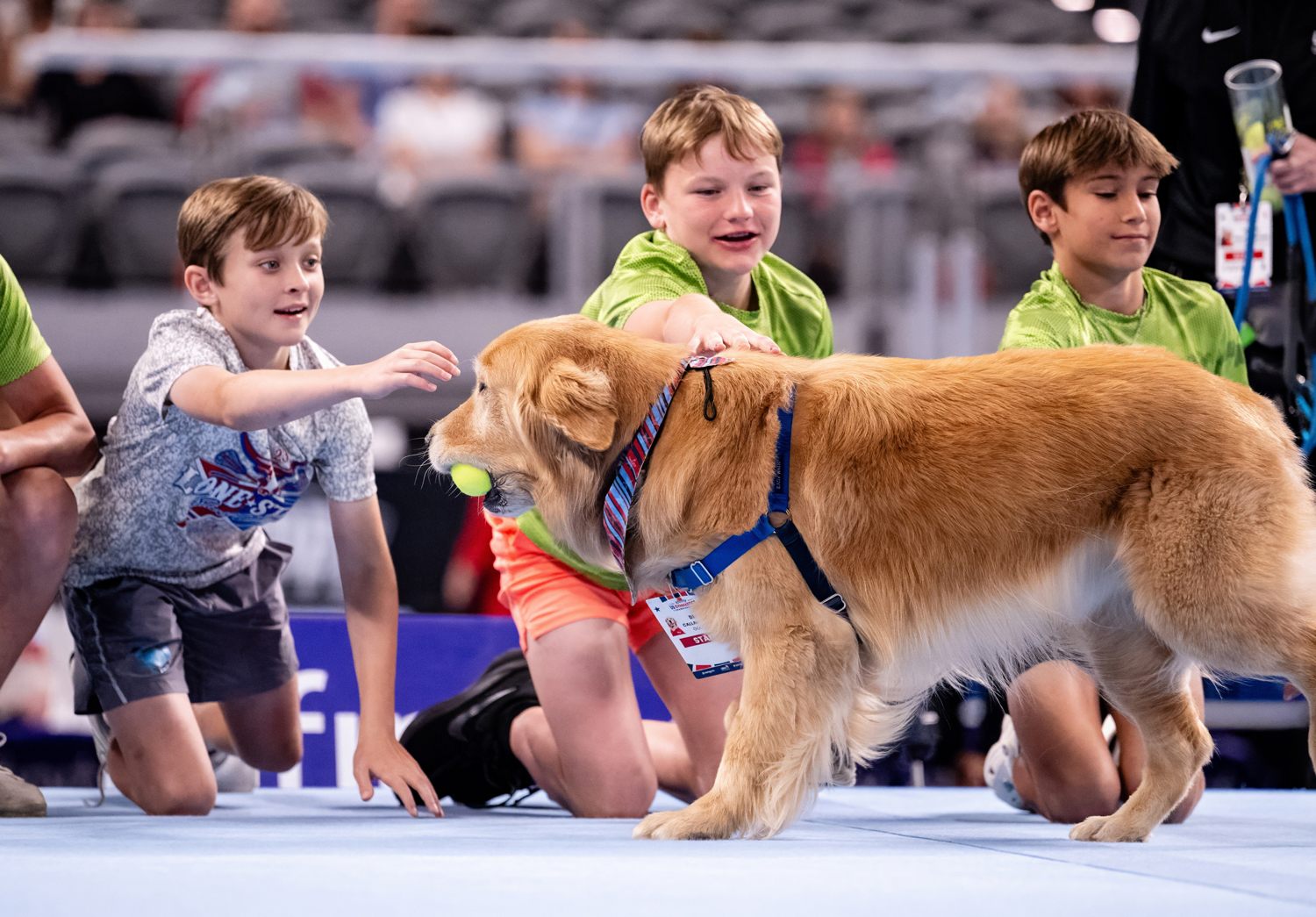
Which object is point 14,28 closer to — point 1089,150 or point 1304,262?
point 1089,150

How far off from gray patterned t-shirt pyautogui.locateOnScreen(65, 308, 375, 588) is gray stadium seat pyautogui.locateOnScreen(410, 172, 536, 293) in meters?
A: 2.46

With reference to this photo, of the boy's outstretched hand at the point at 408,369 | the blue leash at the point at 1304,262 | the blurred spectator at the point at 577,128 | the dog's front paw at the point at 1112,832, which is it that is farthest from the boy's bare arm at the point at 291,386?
the blurred spectator at the point at 577,128

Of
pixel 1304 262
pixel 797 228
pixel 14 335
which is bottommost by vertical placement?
pixel 14 335

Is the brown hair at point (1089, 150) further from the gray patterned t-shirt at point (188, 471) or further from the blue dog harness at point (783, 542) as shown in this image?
the gray patterned t-shirt at point (188, 471)

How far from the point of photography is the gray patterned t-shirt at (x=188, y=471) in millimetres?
3248

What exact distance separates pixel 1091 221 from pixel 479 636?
96.2 inches

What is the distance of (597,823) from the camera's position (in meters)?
3.03

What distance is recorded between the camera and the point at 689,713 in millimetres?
3607

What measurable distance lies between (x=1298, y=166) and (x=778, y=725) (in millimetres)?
2634

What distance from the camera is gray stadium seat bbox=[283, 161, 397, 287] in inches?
241

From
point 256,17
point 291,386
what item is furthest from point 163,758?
point 256,17

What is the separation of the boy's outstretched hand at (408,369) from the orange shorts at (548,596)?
874 mm

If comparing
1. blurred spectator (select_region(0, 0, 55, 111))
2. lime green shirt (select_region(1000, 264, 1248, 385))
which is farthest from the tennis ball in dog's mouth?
blurred spectator (select_region(0, 0, 55, 111))

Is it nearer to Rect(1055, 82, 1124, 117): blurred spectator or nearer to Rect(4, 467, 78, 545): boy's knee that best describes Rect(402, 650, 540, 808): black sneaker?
Rect(4, 467, 78, 545): boy's knee
